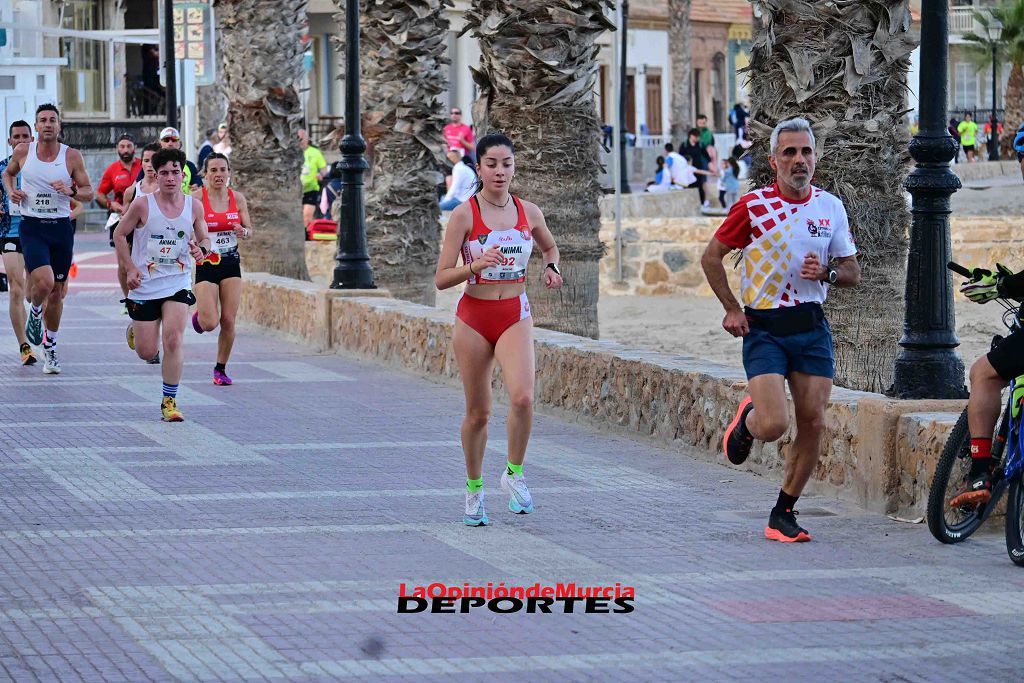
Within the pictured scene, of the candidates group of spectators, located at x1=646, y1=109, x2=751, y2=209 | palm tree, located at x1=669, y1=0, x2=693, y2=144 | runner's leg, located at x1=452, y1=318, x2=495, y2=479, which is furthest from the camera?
palm tree, located at x1=669, y1=0, x2=693, y2=144

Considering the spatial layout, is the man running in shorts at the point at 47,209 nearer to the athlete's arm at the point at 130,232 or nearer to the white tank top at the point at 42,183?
the white tank top at the point at 42,183

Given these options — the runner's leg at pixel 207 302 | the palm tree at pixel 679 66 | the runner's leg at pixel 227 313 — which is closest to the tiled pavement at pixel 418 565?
the runner's leg at pixel 227 313

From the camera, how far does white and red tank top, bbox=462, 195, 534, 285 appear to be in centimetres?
857

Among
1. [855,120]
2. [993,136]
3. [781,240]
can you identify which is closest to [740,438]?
[781,240]

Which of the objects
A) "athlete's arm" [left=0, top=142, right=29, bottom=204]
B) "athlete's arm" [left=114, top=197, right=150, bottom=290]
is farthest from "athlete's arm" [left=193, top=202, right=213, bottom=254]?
"athlete's arm" [left=0, top=142, right=29, bottom=204]

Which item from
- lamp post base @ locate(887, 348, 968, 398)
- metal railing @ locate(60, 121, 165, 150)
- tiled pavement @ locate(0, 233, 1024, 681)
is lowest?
tiled pavement @ locate(0, 233, 1024, 681)

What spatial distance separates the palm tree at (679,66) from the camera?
55.7m

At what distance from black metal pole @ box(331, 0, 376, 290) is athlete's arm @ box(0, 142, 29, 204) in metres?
3.05

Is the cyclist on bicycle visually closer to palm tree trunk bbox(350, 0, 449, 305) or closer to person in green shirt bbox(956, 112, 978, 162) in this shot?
palm tree trunk bbox(350, 0, 449, 305)

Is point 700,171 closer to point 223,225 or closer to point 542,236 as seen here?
point 223,225

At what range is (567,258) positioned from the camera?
1432 cm

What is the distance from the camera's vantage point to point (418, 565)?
24.8 ft

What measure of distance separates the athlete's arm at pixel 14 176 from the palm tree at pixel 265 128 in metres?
6.66

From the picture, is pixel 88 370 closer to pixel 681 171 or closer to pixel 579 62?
pixel 579 62
